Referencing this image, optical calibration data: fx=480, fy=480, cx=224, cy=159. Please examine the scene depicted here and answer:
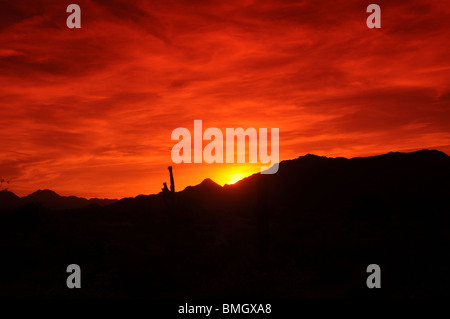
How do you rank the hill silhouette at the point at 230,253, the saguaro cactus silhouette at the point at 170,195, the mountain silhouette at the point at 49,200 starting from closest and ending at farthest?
the hill silhouette at the point at 230,253 < the saguaro cactus silhouette at the point at 170,195 < the mountain silhouette at the point at 49,200

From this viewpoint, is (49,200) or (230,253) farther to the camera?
(49,200)

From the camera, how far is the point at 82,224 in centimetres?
3488

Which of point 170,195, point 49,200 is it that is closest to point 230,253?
point 170,195

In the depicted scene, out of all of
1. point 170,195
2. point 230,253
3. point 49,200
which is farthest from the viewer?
point 49,200

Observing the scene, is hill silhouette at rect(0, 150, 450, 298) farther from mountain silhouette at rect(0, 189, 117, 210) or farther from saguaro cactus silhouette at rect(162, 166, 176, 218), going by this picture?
mountain silhouette at rect(0, 189, 117, 210)

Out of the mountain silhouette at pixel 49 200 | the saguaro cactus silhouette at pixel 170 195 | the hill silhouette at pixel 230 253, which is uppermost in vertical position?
the mountain silhouette at pixel 49 200

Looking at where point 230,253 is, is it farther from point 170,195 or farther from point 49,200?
point 49,200

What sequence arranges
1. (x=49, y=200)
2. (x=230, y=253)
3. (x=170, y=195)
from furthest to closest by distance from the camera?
(x=49, y=200) < (x=170, y=195) < (x=230, y=253)

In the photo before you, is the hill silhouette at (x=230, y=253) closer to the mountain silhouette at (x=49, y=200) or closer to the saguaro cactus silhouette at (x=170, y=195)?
the saguaro cactus silhouette at (x=170, y=195)

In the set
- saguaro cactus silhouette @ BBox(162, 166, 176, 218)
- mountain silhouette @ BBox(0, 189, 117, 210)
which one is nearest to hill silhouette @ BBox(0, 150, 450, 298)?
saguaro cactus silhouette @ BBox(162, 166, 176, 218)

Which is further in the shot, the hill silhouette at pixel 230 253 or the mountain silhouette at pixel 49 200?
the mountain silhouette at pixel 49 200

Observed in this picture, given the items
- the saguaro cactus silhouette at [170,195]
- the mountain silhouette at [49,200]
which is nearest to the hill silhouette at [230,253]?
the saguaro cactus silhouette at [170,195]

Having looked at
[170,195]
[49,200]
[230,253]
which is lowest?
[230,253]
